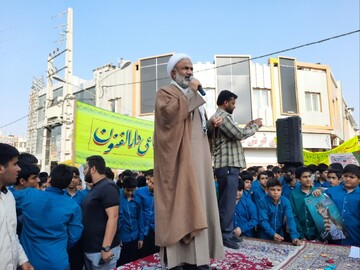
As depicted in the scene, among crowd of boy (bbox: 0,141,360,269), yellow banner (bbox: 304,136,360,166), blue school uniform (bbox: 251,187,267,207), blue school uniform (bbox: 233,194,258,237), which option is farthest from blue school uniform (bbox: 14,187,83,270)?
yellow banner (bbox: 304,136,360,166)

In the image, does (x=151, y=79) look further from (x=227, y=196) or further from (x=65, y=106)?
(x=227, y=196)

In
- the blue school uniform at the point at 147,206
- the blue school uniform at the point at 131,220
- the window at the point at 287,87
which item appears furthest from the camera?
the window at the point at 287,87

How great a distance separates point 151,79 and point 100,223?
16.9 metres

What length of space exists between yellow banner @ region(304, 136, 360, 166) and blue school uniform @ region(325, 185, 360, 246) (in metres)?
7.08

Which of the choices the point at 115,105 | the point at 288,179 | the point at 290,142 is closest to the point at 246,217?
the point at 288,179

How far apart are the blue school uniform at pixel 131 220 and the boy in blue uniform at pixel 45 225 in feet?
Result: 5.52

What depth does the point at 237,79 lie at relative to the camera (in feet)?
63.3

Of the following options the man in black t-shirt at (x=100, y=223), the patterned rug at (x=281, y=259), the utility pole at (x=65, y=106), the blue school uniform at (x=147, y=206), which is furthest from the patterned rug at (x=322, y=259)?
the utility pole at (x=65, y=106)

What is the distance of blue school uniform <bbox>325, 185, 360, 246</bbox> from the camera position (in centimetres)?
368

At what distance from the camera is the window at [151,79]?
19.2 metres

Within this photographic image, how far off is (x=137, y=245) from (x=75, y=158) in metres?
2.93

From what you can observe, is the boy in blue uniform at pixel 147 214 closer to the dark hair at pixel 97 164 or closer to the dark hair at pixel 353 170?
the dark hair at pixel 97 164

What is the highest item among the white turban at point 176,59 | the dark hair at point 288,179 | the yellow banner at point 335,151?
the white turban at point 176,59

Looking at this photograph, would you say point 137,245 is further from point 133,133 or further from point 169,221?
point 133,133
